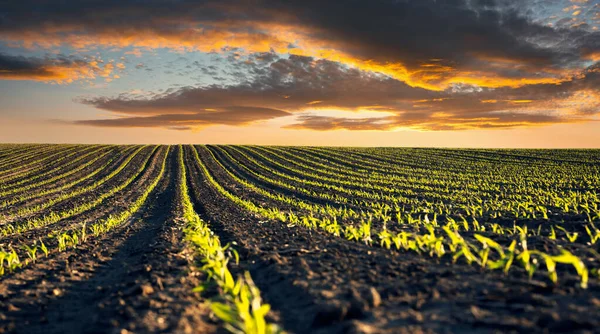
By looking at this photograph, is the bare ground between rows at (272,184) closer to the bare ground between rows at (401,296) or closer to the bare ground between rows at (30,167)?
the bare ground between rows at (401,296)

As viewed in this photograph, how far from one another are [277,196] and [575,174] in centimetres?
2000

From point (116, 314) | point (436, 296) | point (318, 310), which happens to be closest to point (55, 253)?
point (116, 314)

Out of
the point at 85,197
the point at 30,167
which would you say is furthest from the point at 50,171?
the point at 85,197

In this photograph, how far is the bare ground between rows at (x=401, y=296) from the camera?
3174mm

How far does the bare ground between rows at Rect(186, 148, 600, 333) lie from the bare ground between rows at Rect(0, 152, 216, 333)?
98cm

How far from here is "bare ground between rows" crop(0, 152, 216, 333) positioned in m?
3.87

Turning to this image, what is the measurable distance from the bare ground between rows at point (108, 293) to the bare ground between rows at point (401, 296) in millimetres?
979

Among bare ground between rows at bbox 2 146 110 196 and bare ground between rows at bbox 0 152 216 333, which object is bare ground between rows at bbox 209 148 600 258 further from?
bare ground between rows at bbox 2 146 110 196

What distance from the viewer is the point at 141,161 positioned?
129 feet

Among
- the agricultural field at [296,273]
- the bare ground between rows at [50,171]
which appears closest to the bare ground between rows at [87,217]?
the agricultural field at [296,273]

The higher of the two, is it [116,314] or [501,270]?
[501,270]

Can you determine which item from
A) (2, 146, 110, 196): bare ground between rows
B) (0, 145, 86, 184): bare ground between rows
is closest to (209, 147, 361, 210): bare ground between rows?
(2, 146, 110, 196): bare ground between rows

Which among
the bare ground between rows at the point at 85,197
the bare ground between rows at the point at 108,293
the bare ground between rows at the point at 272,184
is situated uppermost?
the bare ground between rows at the point at 108,293

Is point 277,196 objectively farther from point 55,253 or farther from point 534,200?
point 55,253
